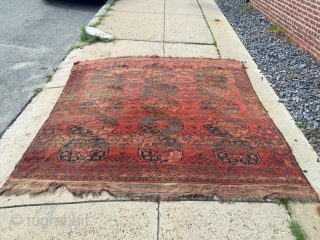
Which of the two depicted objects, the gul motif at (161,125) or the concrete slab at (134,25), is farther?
the concrete slab at (134,25)

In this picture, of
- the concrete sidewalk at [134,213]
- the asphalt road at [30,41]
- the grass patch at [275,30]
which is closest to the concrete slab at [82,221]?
the concrete sidewalk at [134,213]

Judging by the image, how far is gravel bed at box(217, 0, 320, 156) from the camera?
3.75m

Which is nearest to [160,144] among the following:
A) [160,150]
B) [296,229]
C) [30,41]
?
[160,150]

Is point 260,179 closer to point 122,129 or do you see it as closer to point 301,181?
point 301,181

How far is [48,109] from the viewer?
3904 millimetres

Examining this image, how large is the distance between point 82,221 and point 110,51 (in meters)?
3.81

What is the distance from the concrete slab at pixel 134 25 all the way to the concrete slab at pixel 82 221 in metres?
4.39

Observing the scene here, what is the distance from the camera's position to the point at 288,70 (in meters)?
4.90

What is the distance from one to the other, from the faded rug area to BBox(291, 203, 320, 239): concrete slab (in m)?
0.09

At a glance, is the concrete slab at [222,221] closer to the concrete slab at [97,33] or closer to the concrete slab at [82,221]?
the concrete slab at [82,221]

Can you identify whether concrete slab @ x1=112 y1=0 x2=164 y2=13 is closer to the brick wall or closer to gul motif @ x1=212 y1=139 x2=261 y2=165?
the brick wall

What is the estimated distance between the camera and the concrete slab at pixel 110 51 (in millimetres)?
5231

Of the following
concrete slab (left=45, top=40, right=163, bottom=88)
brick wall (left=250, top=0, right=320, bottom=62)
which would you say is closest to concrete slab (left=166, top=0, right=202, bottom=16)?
brick wall (left=250, top=0, right=320, bottom=62)

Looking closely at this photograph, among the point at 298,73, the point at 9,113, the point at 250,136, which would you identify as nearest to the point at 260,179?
the point at 250,136
